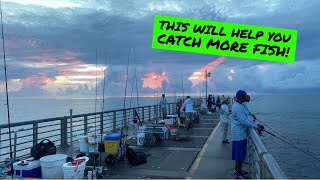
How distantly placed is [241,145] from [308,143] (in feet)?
128

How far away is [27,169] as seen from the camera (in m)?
6.42

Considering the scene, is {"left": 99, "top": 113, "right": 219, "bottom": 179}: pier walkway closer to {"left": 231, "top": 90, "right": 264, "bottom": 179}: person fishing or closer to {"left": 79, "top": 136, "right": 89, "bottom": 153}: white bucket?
{"left": 79, "top": 136, "right": 89, "bottom": 153}: white bucket

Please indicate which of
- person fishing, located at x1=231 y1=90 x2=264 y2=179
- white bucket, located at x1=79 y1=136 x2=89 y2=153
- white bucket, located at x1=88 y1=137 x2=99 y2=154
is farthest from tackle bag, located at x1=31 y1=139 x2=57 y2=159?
person fishing, located at x1=231 y1=90 x2=264 y2=179

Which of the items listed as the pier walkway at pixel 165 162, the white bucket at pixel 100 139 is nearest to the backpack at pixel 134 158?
the pier walkway at pixel 165 162

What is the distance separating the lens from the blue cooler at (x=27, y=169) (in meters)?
6.38

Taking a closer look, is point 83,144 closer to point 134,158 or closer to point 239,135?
point 134,158

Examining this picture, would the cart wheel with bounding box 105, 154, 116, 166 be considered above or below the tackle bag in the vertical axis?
below

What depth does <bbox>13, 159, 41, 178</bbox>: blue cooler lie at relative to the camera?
6379mm

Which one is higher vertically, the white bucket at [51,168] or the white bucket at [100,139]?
the white bucket at [100,139]

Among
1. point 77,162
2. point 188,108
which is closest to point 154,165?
point 77,162

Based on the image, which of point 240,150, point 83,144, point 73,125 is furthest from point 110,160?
point 73,125

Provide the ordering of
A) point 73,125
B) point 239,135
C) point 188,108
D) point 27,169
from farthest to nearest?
point 73,125 → point 188,108 → point 239,135 → point 27,169

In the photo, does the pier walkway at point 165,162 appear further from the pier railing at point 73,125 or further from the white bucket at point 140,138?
the pier railing at point 73,125

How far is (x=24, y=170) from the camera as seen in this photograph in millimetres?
6395
